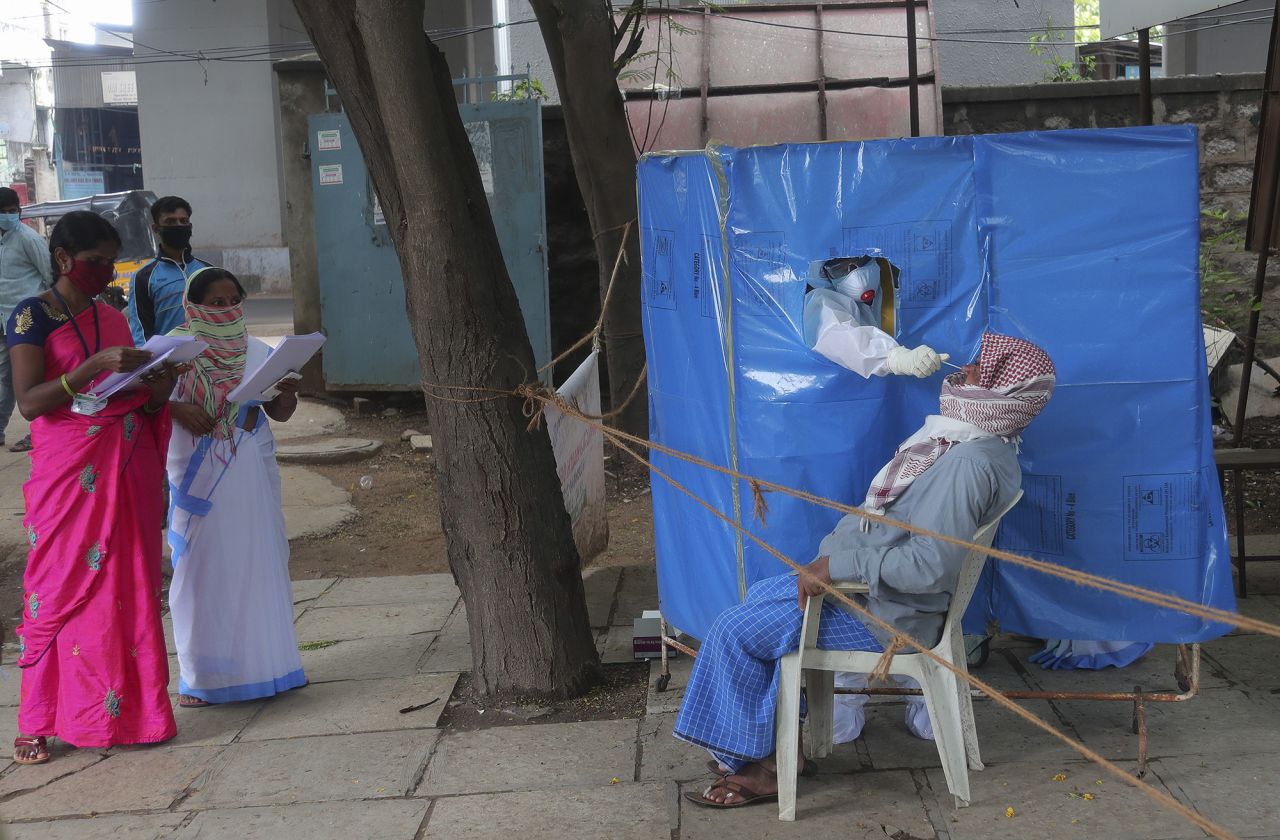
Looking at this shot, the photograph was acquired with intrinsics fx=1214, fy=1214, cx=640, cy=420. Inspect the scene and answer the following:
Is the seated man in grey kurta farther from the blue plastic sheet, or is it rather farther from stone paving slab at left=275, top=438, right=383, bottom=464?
stone paving slab at left=275, top=438, right=383, bottom=464

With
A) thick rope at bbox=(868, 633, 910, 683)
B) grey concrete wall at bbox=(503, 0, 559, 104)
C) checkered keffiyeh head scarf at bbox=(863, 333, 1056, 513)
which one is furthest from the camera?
grey concrete wall at bbox=(503, 0, 559, 104)

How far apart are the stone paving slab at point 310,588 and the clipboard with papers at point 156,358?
2.01 meters

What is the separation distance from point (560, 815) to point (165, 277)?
3.29 metres

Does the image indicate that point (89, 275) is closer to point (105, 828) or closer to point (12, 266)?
point (105, 828)

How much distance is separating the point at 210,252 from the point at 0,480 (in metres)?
15.0

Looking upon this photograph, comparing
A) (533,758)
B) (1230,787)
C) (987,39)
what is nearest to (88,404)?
(533,758)

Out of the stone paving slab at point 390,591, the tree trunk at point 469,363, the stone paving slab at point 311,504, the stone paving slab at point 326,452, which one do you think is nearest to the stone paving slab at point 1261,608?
the tree trunk at point 469,363

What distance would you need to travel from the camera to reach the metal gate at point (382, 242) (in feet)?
27.7

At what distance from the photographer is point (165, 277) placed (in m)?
5.43

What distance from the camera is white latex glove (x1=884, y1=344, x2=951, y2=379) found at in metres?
3.24

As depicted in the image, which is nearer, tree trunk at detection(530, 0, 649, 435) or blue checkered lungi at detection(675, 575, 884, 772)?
blue checkered lungi at detection(675, 575, 884, 772)

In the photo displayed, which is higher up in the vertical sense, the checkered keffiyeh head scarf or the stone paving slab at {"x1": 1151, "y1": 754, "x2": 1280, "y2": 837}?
the checkered keffiyeh head scarf

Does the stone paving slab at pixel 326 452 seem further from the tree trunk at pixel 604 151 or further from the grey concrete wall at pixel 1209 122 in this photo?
the grey concrete wall at pixel 1209 122

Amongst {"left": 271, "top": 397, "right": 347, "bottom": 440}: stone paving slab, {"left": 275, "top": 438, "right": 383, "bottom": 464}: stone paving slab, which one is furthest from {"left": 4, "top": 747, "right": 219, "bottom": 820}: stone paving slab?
{"left": 271, "top": 397, "right": 347, "bottom": 440}: stone paving slab
